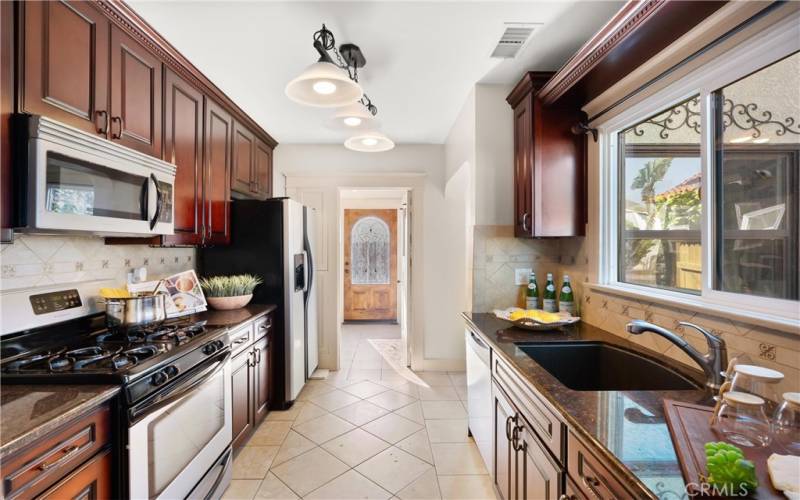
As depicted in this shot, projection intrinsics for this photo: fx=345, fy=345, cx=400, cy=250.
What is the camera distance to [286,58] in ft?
7.07

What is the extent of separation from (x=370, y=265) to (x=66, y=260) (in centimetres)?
498

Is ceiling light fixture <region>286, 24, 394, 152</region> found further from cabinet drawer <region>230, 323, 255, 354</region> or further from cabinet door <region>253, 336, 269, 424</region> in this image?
cabinet door <region>253, 336, 269, 424</region>

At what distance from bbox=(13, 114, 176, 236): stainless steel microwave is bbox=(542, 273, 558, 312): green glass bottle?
2.38 m

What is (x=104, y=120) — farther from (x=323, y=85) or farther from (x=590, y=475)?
(x=590, y=475)

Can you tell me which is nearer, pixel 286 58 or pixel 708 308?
pixel 708 308

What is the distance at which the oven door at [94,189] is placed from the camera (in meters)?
1.22

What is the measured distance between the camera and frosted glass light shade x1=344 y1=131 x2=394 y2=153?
2467mm

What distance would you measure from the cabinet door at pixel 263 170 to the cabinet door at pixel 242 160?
0.40 feet

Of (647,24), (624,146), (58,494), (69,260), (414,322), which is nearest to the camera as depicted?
(58,494)

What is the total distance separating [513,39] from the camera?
1938 millimetres

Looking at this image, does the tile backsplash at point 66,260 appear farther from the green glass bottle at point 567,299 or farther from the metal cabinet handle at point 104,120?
the green glass bottle at point 567,299

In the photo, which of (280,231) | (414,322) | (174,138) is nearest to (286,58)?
(174,138)

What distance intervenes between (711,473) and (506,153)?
2.19 meters

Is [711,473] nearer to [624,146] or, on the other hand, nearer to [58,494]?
[58,494]
